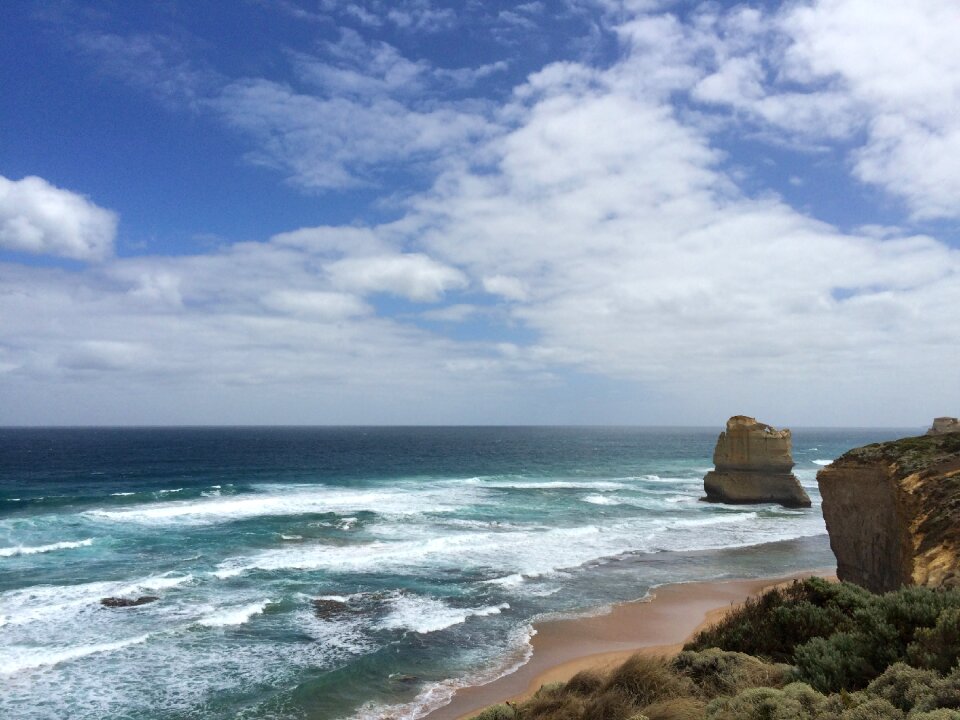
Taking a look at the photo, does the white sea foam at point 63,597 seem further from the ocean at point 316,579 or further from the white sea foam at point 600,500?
the white sea foam at point 600,500

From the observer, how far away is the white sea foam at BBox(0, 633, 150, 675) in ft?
51.2

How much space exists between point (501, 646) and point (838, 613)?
9.71 metres

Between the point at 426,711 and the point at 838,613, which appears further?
the point at 426,711

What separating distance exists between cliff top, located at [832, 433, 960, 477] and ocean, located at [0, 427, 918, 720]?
9.36 m

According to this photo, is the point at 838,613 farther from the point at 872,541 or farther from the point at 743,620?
the point at 872,541

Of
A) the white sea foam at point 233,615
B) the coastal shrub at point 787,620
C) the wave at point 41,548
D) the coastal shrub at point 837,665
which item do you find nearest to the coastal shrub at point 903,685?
the coastal shrub at point 837,665

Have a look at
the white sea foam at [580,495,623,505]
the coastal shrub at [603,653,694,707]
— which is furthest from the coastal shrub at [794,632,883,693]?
the white sea foam at [580,495,623,505]

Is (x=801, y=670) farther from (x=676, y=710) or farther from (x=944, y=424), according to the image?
(x=944, y=424)

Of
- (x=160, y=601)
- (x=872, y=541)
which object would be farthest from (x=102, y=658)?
(x=872, y=541)

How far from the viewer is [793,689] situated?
23.7 ft

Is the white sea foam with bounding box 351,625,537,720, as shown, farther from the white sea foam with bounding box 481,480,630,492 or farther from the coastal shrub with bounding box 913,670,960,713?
the white sea foam with bounding box 481,480,630,492

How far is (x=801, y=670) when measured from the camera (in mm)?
8203

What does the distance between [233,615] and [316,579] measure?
463 cm

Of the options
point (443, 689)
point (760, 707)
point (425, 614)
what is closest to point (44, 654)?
point (425, 614)
